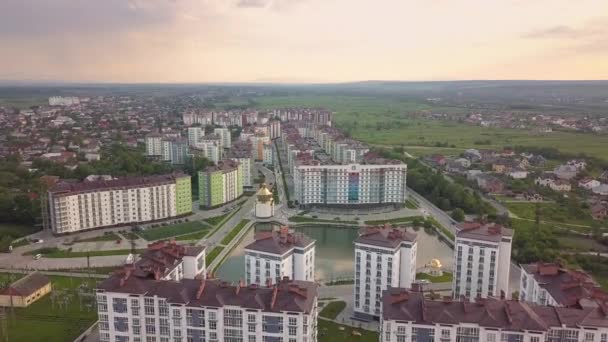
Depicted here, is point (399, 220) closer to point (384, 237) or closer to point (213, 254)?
point (213, 254)

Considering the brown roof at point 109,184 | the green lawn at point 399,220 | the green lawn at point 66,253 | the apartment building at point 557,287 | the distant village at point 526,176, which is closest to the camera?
the apartment building at point 557,287

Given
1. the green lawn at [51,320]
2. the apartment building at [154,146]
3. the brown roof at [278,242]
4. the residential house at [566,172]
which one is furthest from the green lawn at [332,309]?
the apartment building at [154,146]

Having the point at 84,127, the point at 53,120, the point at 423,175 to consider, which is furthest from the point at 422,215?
the point at 53,120

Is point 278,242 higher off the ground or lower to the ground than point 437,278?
higher

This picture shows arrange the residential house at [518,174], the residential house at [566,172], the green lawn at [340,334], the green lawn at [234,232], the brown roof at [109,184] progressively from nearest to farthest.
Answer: the green lawn at [340,334] < the green lawn at [234,232] < the brown roof at [109,184] < the residential house at [566,172] < the residential house at [518,174]

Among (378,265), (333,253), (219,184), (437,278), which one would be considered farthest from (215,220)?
(378,265)

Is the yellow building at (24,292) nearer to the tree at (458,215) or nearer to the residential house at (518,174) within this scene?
the tree at (458,215)

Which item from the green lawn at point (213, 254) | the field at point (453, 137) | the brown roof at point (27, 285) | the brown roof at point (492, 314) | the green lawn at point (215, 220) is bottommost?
the green lawn at point (213, 254)
